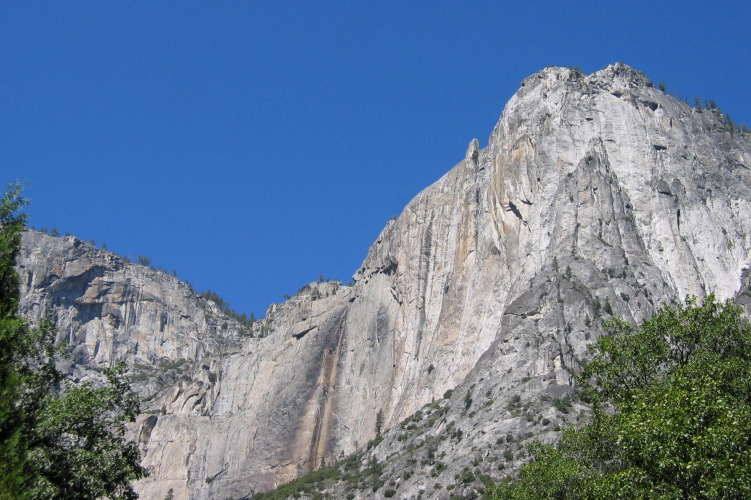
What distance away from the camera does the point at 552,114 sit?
10931 cm

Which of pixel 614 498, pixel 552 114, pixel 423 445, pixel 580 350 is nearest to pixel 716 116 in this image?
pixel 552 114

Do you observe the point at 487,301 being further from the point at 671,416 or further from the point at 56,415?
the point at 56,415

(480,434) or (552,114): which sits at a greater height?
(552,114)

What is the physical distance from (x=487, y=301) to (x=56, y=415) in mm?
79095

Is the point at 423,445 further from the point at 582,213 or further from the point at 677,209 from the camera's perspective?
the point at 677,209

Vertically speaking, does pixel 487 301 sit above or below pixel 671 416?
above

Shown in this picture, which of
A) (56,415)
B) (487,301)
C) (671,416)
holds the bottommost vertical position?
(56,415)

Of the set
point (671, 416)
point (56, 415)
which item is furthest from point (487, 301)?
point (56, 415)

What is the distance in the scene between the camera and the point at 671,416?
24.7 meters

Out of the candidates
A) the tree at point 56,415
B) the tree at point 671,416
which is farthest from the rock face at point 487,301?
the tree at point 56,415

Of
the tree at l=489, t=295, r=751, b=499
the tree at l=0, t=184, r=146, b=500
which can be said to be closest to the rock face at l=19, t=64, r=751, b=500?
the tree at l=489, t=295, r=751, b=499

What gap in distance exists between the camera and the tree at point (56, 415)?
20.4m

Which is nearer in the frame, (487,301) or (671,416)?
(671,416)

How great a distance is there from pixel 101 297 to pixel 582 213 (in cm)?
11061
